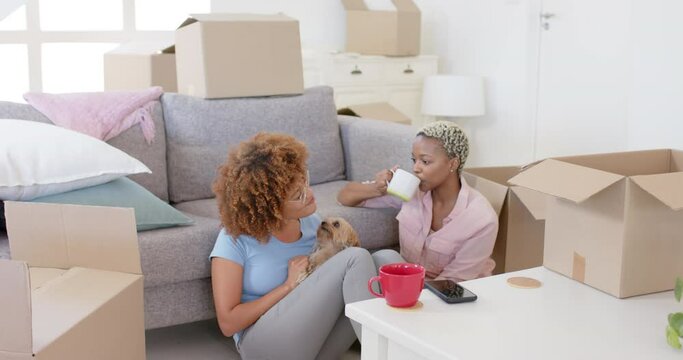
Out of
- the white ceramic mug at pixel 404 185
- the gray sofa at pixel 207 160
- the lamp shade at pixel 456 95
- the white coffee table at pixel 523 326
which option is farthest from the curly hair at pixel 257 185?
the lamp shade at pixel 456 95

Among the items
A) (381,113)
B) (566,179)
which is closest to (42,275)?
(566,179)

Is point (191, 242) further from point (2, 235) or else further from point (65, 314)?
point (65, 314)

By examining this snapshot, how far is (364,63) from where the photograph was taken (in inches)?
190

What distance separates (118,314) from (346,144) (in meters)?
1.77

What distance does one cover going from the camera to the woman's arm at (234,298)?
217cm

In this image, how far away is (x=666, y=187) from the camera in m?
1.51

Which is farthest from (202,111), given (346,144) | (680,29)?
(680,29)

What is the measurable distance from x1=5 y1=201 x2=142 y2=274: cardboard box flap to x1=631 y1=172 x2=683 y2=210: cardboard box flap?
1.03 metres

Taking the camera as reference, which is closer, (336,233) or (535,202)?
(336,233)

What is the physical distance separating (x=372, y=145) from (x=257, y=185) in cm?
105

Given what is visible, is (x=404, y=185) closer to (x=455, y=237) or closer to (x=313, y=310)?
(x=455, y=237)

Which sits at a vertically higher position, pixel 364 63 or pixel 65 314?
pixel 364 63

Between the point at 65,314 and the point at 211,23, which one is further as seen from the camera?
the point at 211,23

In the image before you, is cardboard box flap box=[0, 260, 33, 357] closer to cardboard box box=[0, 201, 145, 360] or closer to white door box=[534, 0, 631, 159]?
cardboard box box=[0, 201, 145, 360]
